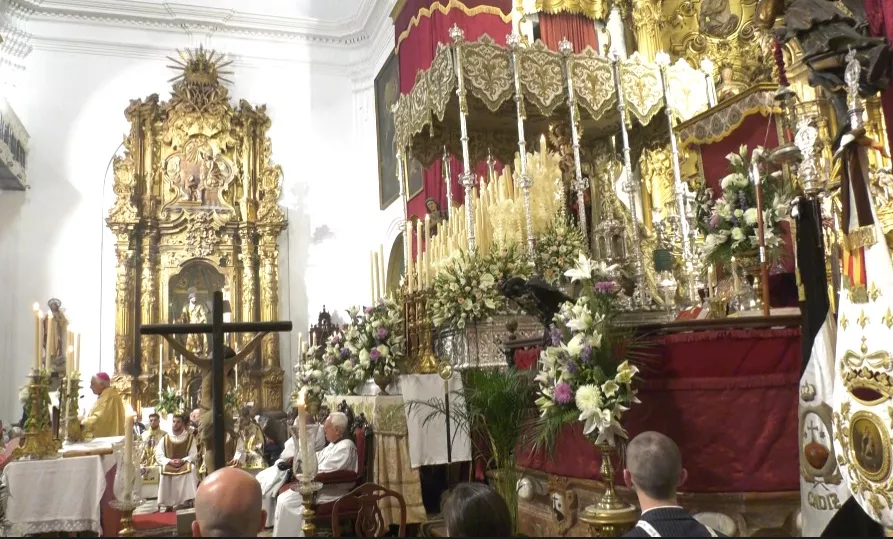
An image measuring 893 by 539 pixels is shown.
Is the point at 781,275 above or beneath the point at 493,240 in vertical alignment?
beneath

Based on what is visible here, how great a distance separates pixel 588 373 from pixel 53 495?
456 centimetres

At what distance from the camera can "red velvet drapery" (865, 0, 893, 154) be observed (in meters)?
4.66

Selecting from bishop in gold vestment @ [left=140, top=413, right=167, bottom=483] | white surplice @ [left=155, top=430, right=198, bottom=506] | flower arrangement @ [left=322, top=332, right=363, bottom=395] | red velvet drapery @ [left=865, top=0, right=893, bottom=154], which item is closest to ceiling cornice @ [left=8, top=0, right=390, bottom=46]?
flower arrangement @ [left=322, top=332, right=363, bottom=395]

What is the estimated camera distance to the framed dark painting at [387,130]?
15266mm

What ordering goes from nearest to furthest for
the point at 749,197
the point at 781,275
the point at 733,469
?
1. the point at 733,469
2. the point at 749,197
3. the point at 781,275

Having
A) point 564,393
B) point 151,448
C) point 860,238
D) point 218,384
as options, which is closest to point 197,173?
point 151,448

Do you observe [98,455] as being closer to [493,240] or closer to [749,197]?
[493,240]

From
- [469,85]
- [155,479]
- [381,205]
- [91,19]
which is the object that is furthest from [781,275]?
[91,19]

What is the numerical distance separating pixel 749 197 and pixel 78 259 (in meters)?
13.7

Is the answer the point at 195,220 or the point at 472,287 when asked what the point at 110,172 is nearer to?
the point at 195,220

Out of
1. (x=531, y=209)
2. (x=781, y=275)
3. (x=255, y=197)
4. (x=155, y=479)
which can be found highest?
(x=255, y=197)

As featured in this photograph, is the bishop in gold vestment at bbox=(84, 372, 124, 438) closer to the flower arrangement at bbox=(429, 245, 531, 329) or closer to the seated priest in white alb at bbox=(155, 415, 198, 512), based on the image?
the seated priest in white alb at bbox=(155, 415, 198, 512)

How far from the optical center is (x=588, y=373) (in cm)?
405

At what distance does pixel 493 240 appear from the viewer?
723 cm
